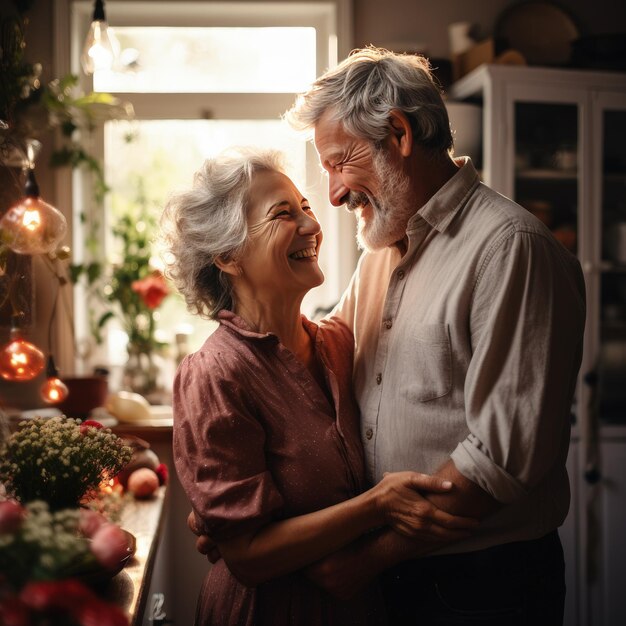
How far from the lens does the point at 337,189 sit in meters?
1.62

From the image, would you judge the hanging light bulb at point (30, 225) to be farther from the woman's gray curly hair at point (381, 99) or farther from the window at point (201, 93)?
the window at point (201, 93)

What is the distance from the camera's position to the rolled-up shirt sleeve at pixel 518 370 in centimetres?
130

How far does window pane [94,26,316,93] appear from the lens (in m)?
3.33

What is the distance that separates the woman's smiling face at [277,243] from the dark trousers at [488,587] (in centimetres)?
61

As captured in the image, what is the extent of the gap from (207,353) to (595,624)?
2.45 m

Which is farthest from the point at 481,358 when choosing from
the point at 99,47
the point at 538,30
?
the point at 538,30

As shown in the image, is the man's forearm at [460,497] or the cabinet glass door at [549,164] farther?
the cabinet glass door at [549,164]

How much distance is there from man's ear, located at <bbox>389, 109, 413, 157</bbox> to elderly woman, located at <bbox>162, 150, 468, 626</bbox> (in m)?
0.23

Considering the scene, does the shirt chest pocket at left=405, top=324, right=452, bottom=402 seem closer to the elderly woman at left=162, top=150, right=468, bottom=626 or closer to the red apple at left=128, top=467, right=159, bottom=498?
the elderly woman at left=162, top=150, right=468, bottom=626

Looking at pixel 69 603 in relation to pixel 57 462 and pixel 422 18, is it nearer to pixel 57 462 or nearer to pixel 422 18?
pixel 57 462

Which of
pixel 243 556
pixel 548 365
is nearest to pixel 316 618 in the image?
pixel 243 556

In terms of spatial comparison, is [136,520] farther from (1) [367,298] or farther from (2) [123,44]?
(2) [123,44]

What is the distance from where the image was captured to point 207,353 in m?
1.46

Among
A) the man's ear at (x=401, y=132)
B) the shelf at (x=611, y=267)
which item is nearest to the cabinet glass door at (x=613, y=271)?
the shelf at (x=611, y=267)
